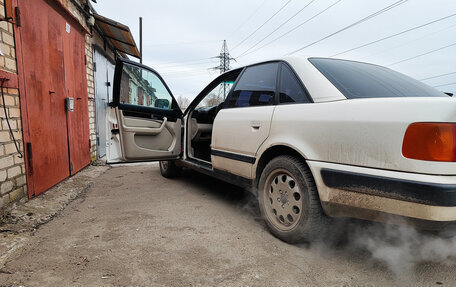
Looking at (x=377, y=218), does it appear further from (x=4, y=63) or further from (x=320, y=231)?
(x=4, y=63)

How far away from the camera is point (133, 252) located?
6.59 feet

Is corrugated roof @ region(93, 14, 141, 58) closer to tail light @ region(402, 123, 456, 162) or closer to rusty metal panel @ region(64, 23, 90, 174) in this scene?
rusty metal panel @ region(64, 23, 90, 174)

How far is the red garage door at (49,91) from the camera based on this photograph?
307 cm

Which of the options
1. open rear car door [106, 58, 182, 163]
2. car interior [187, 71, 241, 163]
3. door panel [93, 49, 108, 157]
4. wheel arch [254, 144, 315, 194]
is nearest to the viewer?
wheel arch [254, 144, 315, 194]

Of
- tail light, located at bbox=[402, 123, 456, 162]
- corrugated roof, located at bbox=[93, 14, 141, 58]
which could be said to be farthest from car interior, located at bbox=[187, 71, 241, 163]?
corrugated roof, located at bbox=[93, 14, 141, 58]

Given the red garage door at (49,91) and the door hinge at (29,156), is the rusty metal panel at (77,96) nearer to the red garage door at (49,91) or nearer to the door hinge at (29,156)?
the red garage door at (49,91)

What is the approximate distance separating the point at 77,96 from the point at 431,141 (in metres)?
5.10

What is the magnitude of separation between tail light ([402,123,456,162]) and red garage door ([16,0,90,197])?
3.66 metres

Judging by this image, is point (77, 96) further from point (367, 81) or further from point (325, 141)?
point (367, 81)

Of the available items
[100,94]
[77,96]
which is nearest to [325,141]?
[77,96]

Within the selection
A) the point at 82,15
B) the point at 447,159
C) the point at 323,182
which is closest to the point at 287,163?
the point at 323,182

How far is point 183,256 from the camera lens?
1955 millimetres

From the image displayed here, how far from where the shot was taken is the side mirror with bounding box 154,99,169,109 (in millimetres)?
3683

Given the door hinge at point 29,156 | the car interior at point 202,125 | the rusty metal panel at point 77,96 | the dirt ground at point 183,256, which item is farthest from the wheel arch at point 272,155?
the rusty metal panel at point 77,96
